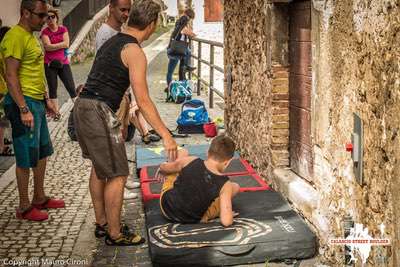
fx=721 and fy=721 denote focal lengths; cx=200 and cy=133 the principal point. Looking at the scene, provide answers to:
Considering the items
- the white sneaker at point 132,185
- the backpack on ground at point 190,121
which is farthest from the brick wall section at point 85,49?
the white sneaker at point 132,185

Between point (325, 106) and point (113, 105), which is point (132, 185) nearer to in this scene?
point (113, 105)

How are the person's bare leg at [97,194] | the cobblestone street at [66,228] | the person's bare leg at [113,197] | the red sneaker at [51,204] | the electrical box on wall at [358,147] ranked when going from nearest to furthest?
the electrical box on wall at [358,147] < the cobblestone street at [66,228] < the person's bare leg at [113,197] < the person's bare leg at [97,194] < the red sneaker at [51,204]

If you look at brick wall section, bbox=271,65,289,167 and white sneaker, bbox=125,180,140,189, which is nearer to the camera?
brick wall section, bbox=271,65,289,167

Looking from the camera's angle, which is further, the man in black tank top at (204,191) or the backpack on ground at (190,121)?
the backpack on ground at (190,121)

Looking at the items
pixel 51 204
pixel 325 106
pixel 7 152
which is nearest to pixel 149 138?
pixel 7 152

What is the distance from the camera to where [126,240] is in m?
5.04

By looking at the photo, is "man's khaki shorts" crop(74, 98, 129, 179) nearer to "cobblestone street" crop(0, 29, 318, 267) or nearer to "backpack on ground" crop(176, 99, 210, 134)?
"cobblestone street" crop(0, 29, 318, 267)

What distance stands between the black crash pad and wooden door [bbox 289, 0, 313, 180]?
60 centimetres

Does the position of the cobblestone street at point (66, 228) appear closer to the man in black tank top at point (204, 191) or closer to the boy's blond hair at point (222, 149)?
the man in black tank top at point (204, 191)

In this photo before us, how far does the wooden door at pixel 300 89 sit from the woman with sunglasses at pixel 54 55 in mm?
5056

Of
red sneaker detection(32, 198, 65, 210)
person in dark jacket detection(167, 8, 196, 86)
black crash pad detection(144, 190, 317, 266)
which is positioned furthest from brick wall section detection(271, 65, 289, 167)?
person in dark jacket detection(167, 8, 196, 86)

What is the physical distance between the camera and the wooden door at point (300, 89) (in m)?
5.47

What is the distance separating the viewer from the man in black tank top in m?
4.99

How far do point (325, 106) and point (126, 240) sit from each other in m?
1.67
